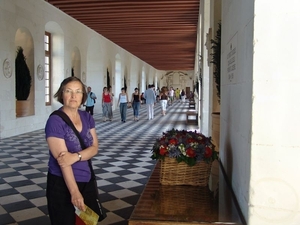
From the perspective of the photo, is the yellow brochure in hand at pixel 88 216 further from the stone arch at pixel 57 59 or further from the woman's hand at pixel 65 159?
the stone arch at pixel 57 59

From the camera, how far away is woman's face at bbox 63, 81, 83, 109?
216 cm

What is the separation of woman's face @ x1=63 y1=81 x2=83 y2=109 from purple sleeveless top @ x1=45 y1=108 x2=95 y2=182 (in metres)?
0.12

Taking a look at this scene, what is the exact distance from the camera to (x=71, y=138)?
2.10 meters

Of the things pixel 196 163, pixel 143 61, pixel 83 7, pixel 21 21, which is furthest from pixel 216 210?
pixel 143 61

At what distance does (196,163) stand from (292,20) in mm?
1185

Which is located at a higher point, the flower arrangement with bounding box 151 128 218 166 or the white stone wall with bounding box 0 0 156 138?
the white stone wall with bounding box 0 0 156 138

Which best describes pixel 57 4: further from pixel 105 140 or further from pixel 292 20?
pixel 292 20

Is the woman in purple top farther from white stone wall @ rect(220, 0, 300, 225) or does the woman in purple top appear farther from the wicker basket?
white stone wall @ rect(220, 0, 300, 225)

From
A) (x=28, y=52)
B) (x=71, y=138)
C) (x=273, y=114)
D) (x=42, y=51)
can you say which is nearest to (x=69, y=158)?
(x=71, y=138)

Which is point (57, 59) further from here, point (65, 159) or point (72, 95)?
point (65, 159)

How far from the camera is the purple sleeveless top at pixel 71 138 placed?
2.05 metres

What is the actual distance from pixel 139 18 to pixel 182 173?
11.5 metres

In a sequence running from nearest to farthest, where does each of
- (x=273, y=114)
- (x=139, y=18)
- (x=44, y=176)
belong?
1. (x=273, y=114)
2. (x=44, y=176)
3. (x=139, y=18)

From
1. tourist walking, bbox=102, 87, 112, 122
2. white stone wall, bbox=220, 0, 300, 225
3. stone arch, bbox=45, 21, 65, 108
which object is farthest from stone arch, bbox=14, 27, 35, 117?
white stone wall, bbox=220, 0, 300, 225
